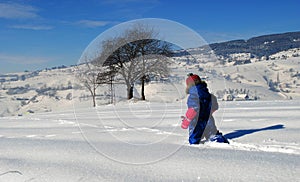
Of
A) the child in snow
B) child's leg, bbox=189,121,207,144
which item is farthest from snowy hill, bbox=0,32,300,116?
child's leg, bbox=189,121,207,144

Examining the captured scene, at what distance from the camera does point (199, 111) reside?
530cm

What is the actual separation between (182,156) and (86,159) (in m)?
1.53

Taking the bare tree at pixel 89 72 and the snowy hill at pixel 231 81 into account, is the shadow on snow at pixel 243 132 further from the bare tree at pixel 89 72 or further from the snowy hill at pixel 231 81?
the bare tree at pixel 89 72

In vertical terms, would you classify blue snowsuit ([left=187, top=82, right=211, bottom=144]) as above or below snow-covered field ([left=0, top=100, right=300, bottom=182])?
above

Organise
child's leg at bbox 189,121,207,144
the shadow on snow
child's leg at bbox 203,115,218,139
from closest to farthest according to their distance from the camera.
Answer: child's leg at bbox 189,121,207,144 < child's leg at bbox 203,115,218,139 < the shadow on snow

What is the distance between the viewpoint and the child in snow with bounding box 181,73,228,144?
519 centimetres

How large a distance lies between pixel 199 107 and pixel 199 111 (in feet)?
0.36

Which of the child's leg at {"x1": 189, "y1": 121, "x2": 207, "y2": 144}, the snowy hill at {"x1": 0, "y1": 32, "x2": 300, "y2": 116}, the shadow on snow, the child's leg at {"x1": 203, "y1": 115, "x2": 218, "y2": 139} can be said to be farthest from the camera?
the shadow on snow

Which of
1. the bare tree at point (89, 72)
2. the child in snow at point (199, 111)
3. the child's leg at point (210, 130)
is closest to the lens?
the child in snow at point (199, 111)

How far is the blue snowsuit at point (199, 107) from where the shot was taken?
17.0ft

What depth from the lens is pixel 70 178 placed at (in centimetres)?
371

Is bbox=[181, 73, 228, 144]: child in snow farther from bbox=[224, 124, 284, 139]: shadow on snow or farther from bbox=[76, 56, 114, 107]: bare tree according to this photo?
bbox=[76, 56, 114, 107]: bare tree

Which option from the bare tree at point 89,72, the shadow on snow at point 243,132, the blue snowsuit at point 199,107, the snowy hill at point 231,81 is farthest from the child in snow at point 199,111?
the bare tree at point 89,72

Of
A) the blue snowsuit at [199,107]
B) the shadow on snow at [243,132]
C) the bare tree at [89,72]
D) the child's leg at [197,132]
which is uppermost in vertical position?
the bare tree at [89,72]
